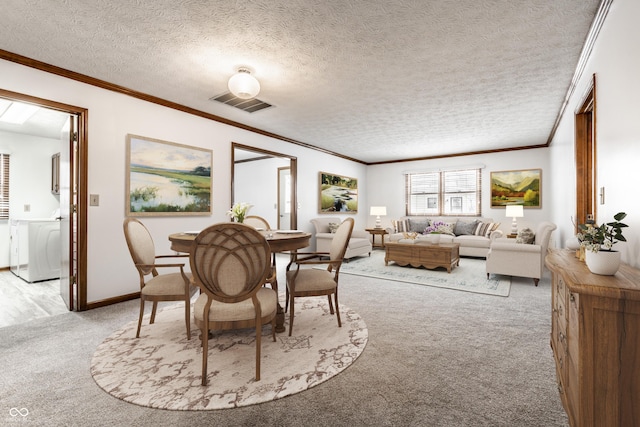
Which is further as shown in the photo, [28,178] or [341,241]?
[28,178]

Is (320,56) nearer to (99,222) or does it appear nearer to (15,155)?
(99,222)

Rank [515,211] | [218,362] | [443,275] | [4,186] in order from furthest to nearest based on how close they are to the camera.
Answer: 1. [515,211]
2. [4,186]
3. [443,275]
4. [218,362]

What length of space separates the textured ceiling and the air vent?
0.48ft

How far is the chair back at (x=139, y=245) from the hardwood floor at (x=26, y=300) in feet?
5.11

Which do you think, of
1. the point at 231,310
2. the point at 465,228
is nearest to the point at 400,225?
the point at 465,228

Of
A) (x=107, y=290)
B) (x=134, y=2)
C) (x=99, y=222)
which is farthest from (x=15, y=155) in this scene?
(x=134, y=2)

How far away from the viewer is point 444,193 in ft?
25.7

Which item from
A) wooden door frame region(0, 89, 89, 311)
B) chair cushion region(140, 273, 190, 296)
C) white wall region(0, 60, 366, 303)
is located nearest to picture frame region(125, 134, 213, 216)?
white wall region(0, 60, 366, 303)

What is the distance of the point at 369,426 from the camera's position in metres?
1.44

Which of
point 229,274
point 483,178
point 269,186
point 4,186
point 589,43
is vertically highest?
point 589,43

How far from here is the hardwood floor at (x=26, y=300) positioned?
3005 millimetres

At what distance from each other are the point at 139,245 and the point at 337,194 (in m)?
5.57

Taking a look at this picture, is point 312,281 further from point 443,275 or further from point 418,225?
point 418,225

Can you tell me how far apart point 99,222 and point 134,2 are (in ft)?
7.60
